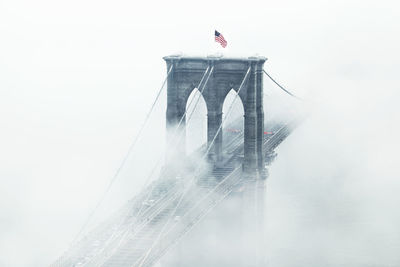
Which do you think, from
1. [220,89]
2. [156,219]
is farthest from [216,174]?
[156,219]

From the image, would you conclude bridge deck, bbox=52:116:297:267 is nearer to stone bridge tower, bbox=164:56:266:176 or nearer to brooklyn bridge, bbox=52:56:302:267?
brooklyn bridge, bbox=52:56:302:267

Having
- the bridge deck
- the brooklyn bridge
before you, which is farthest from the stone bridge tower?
the bridge deck

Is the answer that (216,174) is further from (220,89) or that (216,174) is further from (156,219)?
(156,219)

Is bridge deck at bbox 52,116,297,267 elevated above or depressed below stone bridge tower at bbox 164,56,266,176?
below

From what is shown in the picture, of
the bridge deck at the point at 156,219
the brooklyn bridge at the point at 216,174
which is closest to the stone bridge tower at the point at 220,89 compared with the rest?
the brooklyn bridge at the point at 216,174

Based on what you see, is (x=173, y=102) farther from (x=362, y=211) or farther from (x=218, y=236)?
(x=362, y=211)

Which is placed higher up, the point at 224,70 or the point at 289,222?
the point at 224,70

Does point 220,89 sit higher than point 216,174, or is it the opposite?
point 220,89

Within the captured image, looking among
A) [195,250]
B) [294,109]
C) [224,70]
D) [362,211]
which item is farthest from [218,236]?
[294,109]
